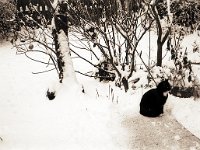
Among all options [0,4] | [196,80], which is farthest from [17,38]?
[196,80]

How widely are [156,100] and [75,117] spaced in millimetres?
1576

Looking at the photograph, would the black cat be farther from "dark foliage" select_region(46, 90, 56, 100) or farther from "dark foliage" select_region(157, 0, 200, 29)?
"dark foliage" select_region(157, 0, 200, 29)

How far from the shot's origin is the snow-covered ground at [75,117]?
5336mm

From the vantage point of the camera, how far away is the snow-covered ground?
534 centimetres

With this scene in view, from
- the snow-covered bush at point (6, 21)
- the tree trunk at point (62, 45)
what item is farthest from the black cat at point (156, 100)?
the snow-covered bush at point (6, 21)

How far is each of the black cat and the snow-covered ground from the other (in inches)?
12.8

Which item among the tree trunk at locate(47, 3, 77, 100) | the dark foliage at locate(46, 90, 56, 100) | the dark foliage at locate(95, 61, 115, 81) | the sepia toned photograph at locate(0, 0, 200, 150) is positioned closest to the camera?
the sepia toned photograph at locate(0, 0, 200, 150)

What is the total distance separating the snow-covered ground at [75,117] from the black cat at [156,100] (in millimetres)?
325

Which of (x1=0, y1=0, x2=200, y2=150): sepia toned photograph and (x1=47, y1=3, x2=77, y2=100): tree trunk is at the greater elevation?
(x1=47, y1=3, x2=77, y2=100): tree trunk

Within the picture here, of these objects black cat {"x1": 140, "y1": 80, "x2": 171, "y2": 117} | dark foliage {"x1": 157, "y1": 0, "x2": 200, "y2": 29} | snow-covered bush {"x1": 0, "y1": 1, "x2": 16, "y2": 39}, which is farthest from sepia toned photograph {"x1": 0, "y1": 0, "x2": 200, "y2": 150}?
snow-covered bush {"x1": 0, "y1": 1, "x2": 16, "y2": 39}

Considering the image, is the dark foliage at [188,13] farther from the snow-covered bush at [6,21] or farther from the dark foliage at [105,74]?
the snow-covered bush at [6,21]

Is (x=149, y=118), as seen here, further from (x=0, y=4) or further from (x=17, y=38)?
(x=0, y=4)

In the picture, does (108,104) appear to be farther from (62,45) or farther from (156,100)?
(62,45)

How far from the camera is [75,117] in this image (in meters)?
6.06
